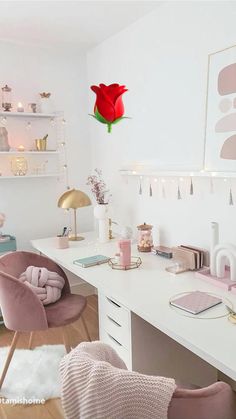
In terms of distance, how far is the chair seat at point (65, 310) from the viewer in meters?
2.00

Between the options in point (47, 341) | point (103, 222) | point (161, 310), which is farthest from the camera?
point (103, 222)

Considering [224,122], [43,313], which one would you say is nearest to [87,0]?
[224,122]

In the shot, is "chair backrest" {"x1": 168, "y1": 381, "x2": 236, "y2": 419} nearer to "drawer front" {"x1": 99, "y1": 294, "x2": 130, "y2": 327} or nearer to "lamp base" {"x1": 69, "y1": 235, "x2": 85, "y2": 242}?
"drawer front" {"x1": 99, "y1": 294, "x2": 130, "y2": 327}

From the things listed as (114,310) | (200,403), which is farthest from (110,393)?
(114,310)

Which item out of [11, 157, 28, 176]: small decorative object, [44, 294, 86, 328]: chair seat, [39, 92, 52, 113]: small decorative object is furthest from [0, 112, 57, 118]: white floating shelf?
[44, 294, 86, 328]: chair seat

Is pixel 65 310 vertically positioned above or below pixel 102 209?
below

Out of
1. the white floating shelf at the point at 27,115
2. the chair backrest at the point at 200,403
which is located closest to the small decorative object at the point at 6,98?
the white floating shelf at the point at 27,115

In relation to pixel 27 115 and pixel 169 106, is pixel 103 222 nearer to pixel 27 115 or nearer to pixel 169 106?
pixel 169 106

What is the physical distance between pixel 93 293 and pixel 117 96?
2281 mm

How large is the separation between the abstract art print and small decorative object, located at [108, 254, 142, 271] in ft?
2.36

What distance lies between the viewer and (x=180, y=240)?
2.29m

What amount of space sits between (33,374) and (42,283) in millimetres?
588

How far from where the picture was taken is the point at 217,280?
1732 mm

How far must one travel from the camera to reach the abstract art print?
1.78 m
